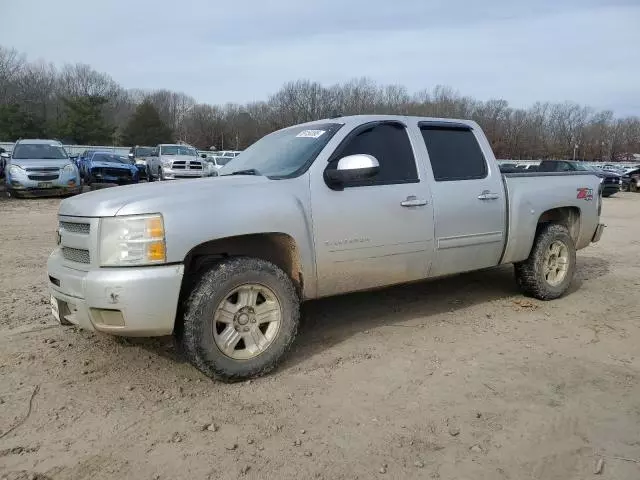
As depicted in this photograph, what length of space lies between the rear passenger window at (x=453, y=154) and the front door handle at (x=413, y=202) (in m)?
0.35

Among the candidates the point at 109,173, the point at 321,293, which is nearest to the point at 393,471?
the point at 321,293

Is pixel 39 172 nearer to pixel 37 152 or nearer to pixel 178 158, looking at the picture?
pixel 37 152

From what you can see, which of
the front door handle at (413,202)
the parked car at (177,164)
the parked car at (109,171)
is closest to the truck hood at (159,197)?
the front door handle at (413,202)

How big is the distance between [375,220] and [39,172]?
13.9 m

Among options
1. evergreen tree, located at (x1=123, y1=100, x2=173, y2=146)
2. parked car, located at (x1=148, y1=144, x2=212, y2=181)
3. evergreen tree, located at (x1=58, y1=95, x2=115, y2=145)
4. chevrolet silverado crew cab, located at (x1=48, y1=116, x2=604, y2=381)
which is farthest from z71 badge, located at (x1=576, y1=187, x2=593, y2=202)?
evergreen tree, located at (x1=123, y1=100, x2=173, y2=146)

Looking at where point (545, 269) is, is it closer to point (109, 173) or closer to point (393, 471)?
point (393, 471)

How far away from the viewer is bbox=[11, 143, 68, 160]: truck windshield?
51.8ft

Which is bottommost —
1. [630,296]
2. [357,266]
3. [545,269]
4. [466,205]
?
[630,296]

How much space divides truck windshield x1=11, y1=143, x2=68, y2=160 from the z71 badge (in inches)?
576

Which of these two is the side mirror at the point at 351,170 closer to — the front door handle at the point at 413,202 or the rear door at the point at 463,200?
the front door handle at the point at 413,202

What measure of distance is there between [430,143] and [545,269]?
209 centimetres

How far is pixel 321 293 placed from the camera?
4.18 metres

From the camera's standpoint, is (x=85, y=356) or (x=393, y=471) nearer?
(x=393, y=471)

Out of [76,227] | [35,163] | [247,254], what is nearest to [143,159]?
[35,163]
